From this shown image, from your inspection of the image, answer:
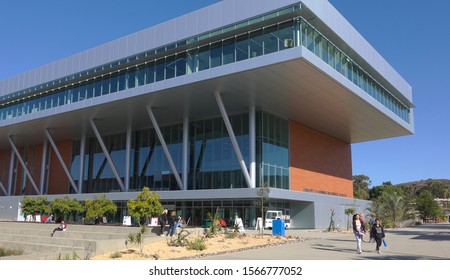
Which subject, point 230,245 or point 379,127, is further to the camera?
point 379,127

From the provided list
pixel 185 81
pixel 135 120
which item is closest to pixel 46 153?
pixel 135 120

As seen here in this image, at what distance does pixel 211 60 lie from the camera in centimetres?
2970

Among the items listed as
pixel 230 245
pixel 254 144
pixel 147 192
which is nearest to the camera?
pixel 230 245

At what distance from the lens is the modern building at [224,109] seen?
28.3 m

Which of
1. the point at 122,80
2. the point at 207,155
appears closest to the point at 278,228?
the point at 207,155

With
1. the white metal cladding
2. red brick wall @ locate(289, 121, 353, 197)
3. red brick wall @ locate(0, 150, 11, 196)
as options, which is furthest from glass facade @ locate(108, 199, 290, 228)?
red brick wall @ locate(0, 150, 11, 196)

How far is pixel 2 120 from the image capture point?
151ft

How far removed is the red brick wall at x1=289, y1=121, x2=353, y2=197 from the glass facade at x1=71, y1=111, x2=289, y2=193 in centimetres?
157

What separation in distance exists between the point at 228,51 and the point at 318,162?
64.6 ft

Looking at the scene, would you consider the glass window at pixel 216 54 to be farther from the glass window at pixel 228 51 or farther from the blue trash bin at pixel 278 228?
the blue trash bin at pixel 278 228

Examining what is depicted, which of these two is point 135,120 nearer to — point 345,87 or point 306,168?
point 306,168

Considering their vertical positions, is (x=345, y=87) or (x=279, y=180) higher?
(x=345, y=87)

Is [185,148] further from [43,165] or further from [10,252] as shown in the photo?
[43,165]

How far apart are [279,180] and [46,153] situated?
32.1 meters
